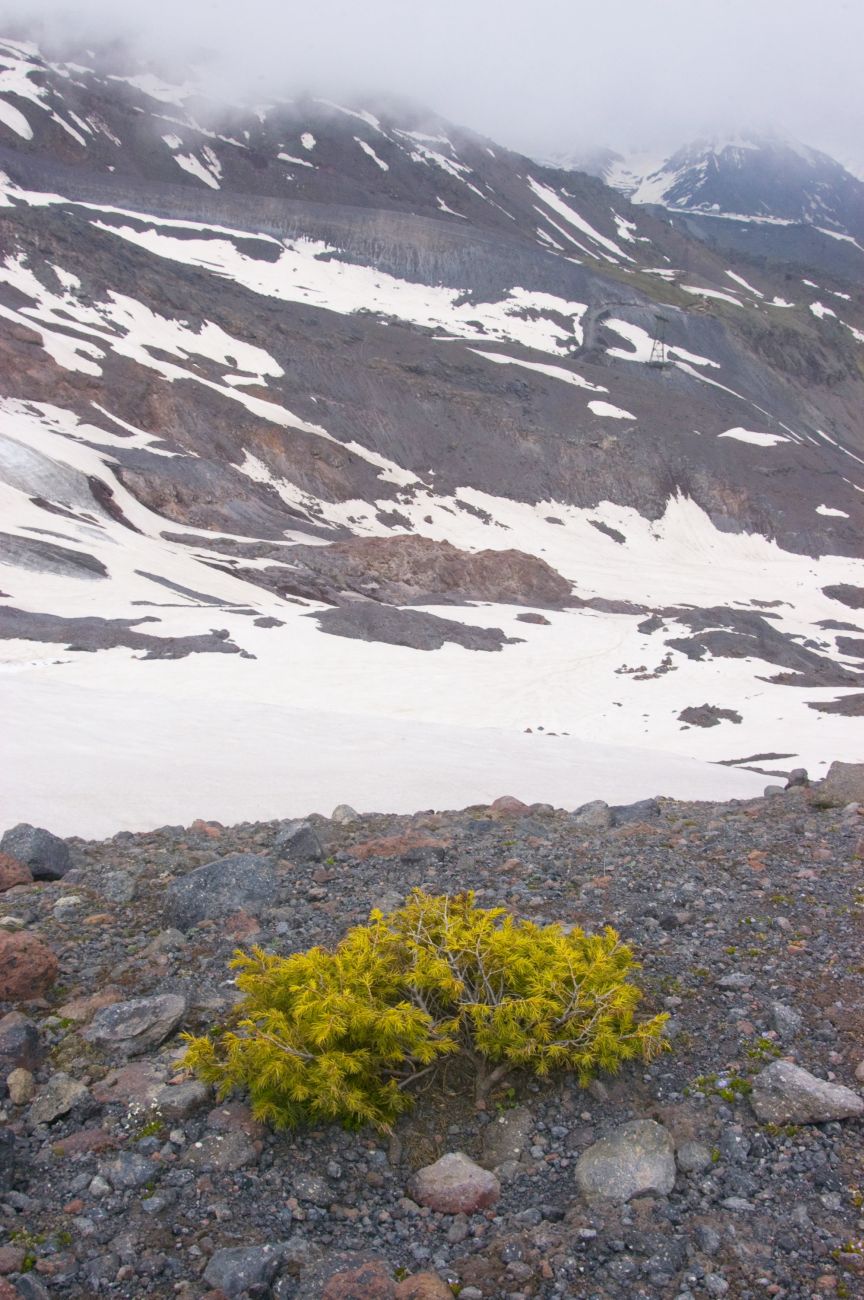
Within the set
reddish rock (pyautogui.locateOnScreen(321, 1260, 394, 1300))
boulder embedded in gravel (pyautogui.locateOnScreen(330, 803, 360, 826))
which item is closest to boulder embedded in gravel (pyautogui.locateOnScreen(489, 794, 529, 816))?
boulder embedded in gravel (pyautogui.locateOnScreen(330, 803, 360, 826))

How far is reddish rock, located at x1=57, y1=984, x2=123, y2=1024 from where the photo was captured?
16.0 feet

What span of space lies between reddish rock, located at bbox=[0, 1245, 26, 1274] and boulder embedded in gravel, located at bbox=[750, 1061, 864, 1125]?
10.6 ft

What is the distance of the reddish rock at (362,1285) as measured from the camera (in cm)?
325

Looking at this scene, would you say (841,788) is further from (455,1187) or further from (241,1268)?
(241,1268)

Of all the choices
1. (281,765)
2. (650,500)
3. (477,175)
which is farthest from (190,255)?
(281,765)

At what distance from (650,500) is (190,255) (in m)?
52.1

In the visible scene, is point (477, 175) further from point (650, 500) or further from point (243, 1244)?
point (243, 1244)

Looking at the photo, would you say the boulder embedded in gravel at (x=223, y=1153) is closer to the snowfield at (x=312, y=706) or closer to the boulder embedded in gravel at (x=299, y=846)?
the boulder embedded in gravel at (x=299, y=846)

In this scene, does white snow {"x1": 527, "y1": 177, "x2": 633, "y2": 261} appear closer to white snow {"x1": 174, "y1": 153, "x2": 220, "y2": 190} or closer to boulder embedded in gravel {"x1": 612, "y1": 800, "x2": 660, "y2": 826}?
white snow {"x1": 174, "y1": 153, "x2": 220, "y2": 190}

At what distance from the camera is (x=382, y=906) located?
653cm

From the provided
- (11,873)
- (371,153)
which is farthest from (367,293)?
(11,873)

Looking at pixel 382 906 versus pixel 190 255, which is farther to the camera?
pixel 190 255

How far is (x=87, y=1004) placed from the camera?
499cm

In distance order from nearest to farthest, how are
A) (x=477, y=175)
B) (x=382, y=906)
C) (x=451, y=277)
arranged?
(x=382, y=906), (x=451, y=277), (x=477, y=175)
